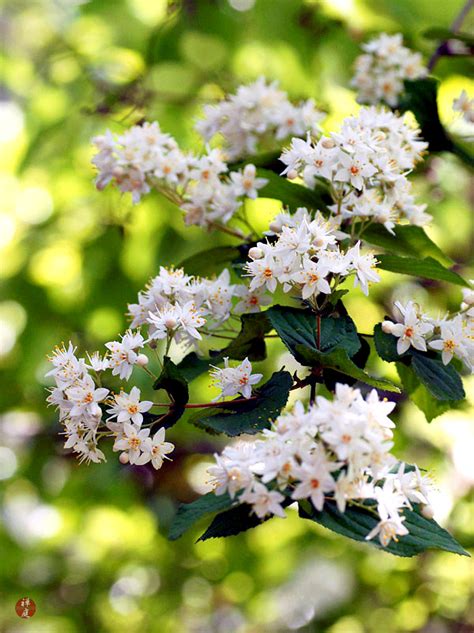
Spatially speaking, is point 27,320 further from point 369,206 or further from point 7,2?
point 7,2

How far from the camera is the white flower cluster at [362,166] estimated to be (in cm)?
90

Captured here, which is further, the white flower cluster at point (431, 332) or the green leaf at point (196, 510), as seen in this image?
the white flower cluster at point (431, 332)

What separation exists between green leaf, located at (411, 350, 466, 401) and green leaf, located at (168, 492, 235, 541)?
28cm

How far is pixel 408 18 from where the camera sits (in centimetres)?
160

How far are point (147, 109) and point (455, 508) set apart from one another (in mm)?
1222

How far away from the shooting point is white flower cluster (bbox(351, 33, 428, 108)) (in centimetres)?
139

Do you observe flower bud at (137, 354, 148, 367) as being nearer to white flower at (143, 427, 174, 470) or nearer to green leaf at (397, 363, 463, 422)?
white flower at (143, 427, 174, 470)

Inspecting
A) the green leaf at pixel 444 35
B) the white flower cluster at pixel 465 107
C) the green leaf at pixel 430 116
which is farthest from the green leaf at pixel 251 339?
the green leaf at pixel 444 35

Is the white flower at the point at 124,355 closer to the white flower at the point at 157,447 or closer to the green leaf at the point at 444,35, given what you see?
the white flower at the point at 157,447

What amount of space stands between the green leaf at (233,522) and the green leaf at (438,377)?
0.84 feet

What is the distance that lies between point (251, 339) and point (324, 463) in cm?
31

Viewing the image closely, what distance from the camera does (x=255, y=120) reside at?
50.1 inches

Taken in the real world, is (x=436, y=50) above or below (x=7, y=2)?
above

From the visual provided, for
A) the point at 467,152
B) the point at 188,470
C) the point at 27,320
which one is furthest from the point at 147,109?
the point at 188,470
